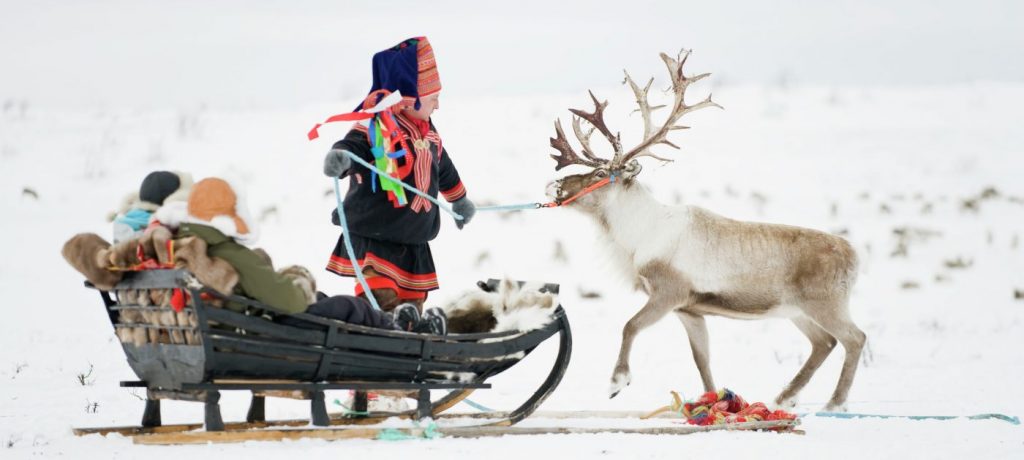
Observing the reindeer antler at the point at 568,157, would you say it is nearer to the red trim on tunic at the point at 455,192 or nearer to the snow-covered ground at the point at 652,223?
the snow-covered ground at the point at 652,223

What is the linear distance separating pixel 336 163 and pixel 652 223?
2.32 m

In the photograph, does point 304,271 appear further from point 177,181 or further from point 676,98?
point 676,98

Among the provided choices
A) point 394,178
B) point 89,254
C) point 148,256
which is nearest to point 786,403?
point 394,178

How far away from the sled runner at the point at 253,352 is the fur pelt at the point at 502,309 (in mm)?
144

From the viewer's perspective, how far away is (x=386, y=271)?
5.52 metres

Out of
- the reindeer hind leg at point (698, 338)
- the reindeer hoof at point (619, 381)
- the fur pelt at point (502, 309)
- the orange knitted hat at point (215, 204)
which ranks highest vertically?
the orange knitted hat at point (215, 204)

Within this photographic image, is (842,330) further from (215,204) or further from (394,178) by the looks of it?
(215,204)

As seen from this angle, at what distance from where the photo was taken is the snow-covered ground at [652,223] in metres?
5.46

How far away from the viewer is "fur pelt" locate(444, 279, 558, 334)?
520cm

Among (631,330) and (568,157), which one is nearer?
(631,330)

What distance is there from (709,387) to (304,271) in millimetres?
3079

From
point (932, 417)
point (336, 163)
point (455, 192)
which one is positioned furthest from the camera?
point (455, 192)

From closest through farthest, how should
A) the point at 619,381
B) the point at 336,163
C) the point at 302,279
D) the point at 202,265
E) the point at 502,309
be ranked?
the point at 202,265 → the point at 302,279 → the point at 336,163 → the point at 502,309 → the point at 619,381

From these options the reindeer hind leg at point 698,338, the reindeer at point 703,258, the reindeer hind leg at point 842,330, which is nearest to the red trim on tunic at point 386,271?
the reindeer at point 703,258
